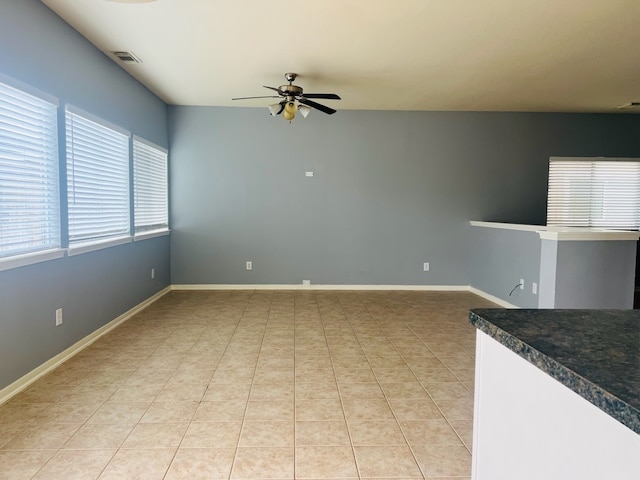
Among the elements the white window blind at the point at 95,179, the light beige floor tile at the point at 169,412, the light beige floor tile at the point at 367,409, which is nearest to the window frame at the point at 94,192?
the white window blind at the point at 95,179

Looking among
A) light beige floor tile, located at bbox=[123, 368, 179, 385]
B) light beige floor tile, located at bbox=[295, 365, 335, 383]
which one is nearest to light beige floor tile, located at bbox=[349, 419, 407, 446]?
light beige floor tile, located at bbox=[295, 365, 335, 383]

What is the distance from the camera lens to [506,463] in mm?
1001

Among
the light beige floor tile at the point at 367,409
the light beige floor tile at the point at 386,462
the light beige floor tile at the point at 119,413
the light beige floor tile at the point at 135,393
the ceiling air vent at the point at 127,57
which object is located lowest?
the light beige floor tile at the point at 135,393

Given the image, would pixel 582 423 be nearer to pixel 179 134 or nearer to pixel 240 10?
pixel 240 10

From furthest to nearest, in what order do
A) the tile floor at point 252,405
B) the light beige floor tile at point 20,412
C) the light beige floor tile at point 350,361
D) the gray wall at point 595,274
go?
the gray wall at point 595,274 → the light beige floor tile at point 350,361 → the light beige floor tile at point 20,412 → the tile floor at point 252,405

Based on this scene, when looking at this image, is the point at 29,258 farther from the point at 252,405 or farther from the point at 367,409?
the point at 367,409

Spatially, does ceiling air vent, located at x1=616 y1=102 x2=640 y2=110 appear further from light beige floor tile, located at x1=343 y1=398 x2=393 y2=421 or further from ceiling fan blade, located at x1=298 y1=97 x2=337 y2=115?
light beige floor tile, located at x1=343 y1=398 x2=393 y2=421

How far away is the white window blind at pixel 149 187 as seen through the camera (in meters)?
4.86

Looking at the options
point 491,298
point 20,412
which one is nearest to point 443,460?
point 20,412

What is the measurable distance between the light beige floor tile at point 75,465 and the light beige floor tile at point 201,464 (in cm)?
34

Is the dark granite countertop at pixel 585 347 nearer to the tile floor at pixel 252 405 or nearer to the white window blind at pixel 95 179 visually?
the tile floor at pixel 252 405

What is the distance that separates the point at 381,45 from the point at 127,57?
2445 mm

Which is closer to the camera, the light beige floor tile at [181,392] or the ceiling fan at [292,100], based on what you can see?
the light beige floor tile at [181,392]

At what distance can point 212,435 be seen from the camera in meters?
2.19
